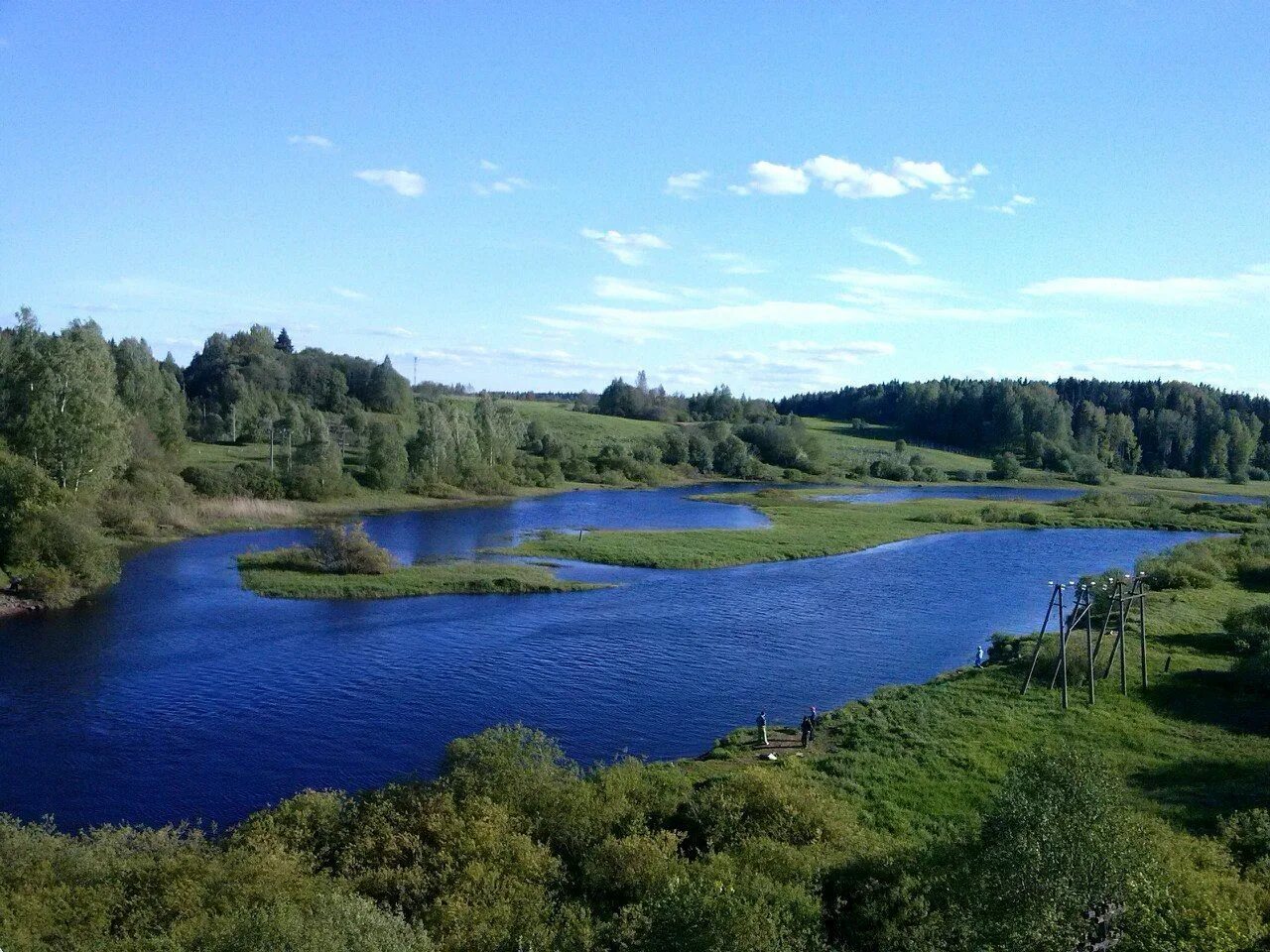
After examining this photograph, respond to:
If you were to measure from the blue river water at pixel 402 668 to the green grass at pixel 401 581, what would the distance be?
1.59 m

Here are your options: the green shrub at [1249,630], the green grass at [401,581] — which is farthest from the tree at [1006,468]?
the green shrub at [1249,630]

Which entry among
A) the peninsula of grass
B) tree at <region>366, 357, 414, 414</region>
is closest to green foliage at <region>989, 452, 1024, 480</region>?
the peninsula of grass

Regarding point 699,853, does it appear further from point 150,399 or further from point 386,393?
point 386,393

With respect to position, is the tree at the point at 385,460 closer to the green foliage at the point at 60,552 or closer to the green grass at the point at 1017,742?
the green foliage at the point at 60,552

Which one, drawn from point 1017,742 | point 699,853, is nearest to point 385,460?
point 1017,742

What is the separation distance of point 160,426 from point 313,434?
14.5m

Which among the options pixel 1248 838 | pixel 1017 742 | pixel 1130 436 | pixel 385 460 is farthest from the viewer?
pixel 1130 436

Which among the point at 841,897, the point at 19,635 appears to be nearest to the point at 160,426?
the point at 19,635

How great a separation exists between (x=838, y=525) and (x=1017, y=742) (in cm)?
6219

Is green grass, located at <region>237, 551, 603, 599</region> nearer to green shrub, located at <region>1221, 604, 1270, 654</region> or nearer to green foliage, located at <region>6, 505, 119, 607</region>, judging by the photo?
green foliage, located at <region>6, 505, 119, 607</region>

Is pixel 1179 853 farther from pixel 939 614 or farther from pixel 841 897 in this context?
pixel 939 614

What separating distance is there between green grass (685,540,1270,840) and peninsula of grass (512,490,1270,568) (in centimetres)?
3316

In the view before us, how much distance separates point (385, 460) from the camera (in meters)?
105

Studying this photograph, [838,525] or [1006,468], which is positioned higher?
[1006,468]
